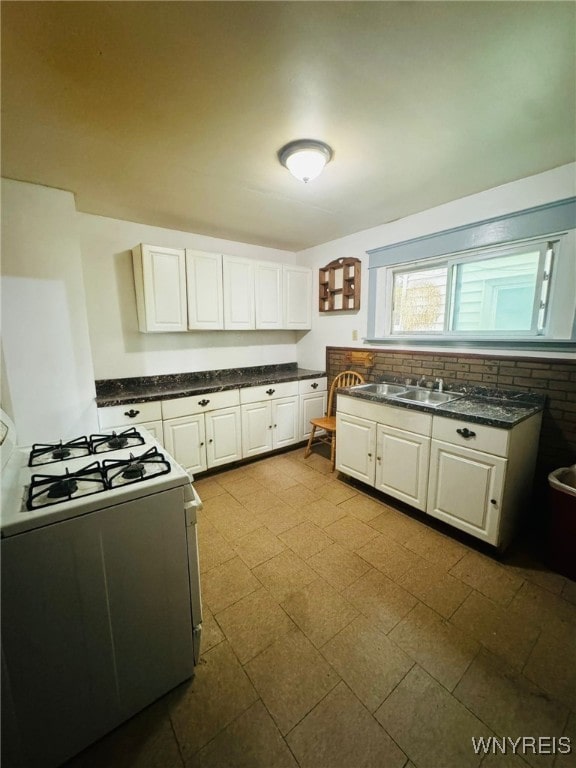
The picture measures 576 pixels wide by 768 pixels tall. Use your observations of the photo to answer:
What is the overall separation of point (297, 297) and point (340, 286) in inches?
20.3

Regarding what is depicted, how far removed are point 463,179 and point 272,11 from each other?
164cm

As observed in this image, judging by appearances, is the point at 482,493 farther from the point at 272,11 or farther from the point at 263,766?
the point at 272,11

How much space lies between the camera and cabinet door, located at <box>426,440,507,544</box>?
1.80 m

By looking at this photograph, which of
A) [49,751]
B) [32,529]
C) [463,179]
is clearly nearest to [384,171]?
[463,179]

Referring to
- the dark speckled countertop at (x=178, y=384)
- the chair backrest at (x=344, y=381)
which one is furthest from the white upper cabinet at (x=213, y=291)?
the chair backrest at (x=344, y=381)

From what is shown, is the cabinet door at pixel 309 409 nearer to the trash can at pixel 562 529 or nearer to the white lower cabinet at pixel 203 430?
the white lower cabinet at pixel 203 430

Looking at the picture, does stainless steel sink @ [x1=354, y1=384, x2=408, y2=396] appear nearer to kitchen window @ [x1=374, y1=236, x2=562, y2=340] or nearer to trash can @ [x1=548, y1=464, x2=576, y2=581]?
kitchen window @ [x1=374, y1=236, x2=562, y2=340]

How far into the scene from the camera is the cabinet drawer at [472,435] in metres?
1.75

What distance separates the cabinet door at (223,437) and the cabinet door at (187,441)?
0.21 ft

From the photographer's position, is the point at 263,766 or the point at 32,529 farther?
the point at 263,766

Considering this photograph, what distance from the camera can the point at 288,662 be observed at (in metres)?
1.31

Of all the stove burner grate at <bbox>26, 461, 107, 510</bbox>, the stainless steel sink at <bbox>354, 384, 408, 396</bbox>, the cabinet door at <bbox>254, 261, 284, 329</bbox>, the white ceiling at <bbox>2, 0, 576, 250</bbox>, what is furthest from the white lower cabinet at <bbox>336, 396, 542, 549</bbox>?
the stove burner grate at <bbox>26, 461, 107, 510</bbox>

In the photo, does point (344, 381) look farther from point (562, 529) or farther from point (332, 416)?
point (562, 529)

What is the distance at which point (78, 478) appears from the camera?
3.63 feet
